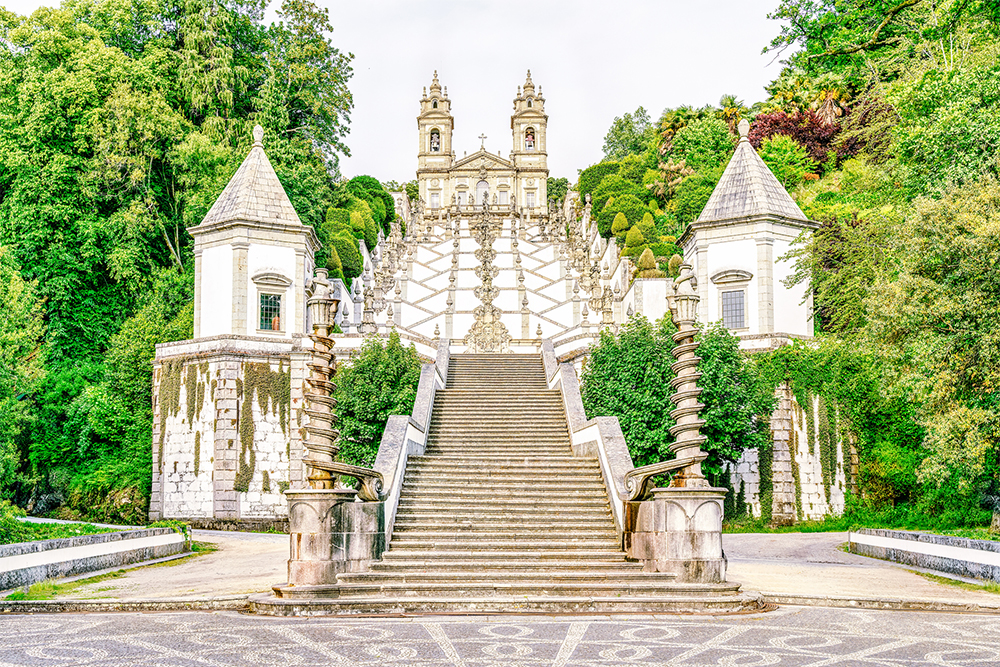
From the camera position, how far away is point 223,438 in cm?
2638

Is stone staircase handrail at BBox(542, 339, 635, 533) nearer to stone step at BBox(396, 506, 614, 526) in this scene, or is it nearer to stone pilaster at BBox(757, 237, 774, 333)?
stone step at BBox(396, 506, 614, 526)

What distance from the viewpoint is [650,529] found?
12.3m

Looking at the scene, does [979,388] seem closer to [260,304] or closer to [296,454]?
[296,454]

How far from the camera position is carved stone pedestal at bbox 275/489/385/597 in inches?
455

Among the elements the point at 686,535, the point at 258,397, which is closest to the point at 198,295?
the point at 258,397

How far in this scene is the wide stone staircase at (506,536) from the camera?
1086cm

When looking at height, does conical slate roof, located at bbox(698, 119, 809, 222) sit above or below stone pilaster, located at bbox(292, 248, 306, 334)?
above

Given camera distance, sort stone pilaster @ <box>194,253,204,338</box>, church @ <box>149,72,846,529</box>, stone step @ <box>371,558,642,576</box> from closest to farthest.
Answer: stone step @ <box>371,558,642,576</box>, church @ <box>149,72,846,529</box>, stone pilaster @ <box>194,253,204,338</box>

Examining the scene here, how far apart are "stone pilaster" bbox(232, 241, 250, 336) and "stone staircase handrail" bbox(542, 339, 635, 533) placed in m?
10.9

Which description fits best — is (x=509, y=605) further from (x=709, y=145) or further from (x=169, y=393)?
(x=709, y=145)

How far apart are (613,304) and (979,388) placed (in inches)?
1126

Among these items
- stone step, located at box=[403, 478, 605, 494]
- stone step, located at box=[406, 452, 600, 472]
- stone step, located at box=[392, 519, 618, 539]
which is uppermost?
stone step, located at box=[406, 452, 600, 472]

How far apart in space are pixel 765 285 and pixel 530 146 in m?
69.8

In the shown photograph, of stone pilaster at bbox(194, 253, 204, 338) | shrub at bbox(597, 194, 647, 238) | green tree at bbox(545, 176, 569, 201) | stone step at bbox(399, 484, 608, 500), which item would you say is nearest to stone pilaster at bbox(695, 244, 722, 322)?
stone step at bbox(399, 484, 608, 500)
